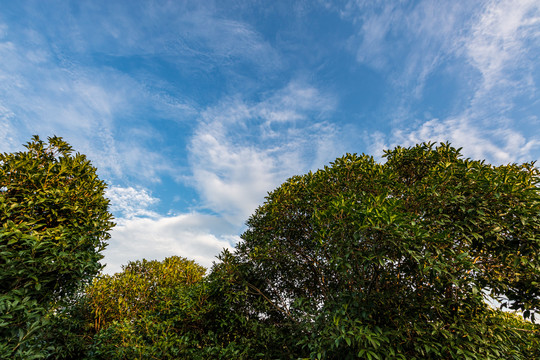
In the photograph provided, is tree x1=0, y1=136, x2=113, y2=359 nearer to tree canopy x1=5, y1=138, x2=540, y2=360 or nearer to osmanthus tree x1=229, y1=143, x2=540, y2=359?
tree canopy x1=5, y1=138, x2=540, y2=360

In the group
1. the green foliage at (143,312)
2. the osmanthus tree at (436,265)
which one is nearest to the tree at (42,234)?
the green foliage at (143,312)

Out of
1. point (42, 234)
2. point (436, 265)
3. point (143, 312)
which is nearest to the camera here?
point (436, 265)

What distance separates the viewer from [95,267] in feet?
19.8

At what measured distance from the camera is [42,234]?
5.36m

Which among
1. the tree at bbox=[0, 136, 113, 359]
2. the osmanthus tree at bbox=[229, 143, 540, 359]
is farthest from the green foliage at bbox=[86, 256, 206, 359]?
the osmanthus tree at bbox=[229, 143, 540, 359]

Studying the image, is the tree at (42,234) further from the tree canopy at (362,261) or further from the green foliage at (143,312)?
the green foliage at (143,312)

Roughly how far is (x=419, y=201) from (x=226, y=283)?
5804mm

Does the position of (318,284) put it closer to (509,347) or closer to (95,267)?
(509,347)

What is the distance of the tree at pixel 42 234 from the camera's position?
16.1 ft

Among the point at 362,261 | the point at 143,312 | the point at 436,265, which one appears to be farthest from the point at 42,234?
the point at 436,265

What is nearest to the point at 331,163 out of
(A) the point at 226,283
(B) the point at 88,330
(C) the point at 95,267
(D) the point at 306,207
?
(D) the point at 306,207

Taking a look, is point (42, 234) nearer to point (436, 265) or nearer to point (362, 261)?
point (362, 261)

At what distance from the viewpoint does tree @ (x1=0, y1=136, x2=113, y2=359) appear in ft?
16.1

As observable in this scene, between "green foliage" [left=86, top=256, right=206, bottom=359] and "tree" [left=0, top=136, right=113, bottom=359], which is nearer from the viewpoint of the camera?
"tree" [left=0, top=136, right=113, bottom=359]
